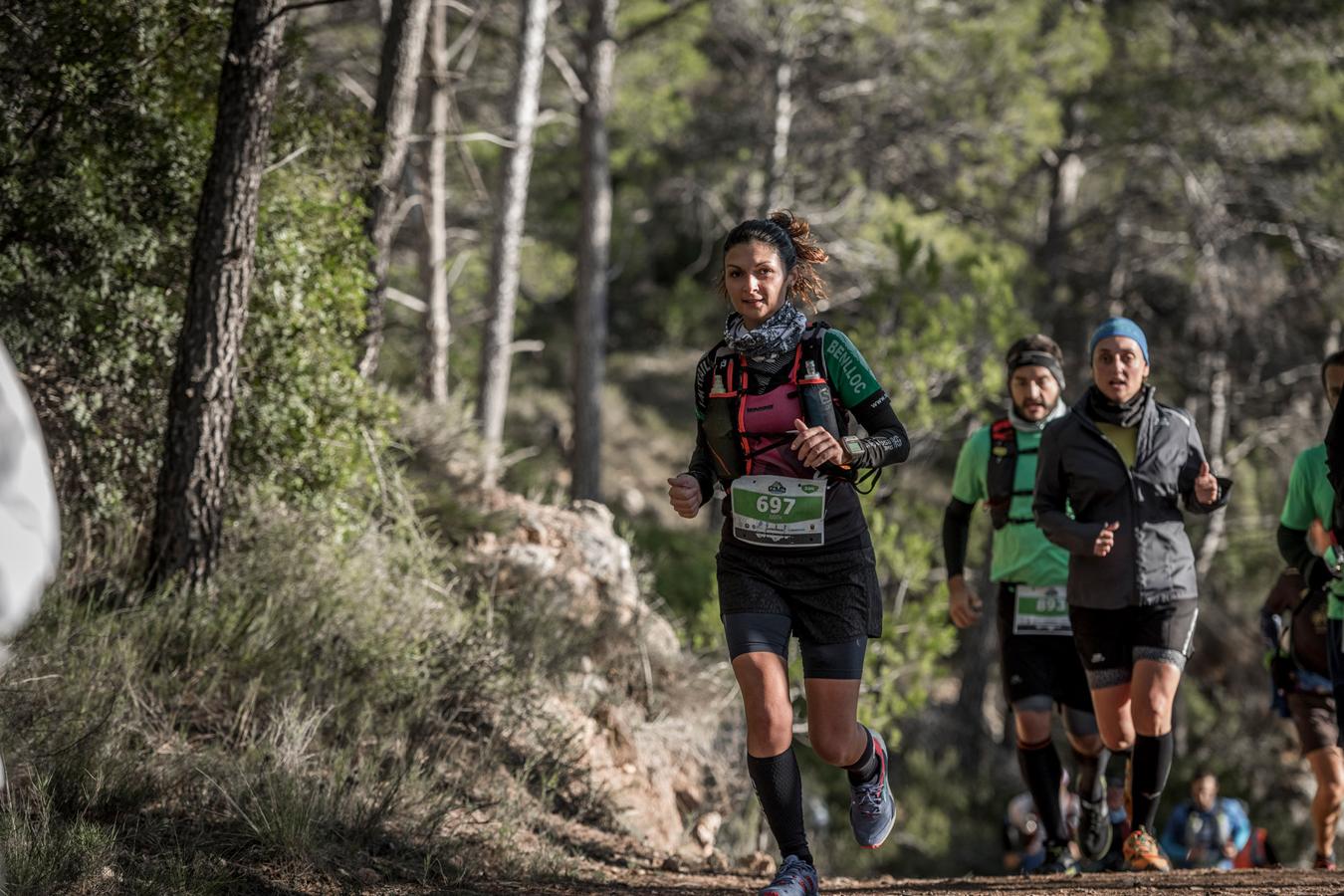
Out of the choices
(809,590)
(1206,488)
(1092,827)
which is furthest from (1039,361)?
(809,590)

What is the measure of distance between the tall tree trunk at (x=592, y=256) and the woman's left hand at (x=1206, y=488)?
32.1 feet

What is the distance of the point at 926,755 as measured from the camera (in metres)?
20.6

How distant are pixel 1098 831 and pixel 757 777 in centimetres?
301

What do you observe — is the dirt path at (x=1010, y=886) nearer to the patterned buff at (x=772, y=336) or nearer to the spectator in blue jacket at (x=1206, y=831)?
the patterned buff at (x=772, y=336)

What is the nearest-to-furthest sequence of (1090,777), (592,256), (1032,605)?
1. (1032,605)
2. (1090,777)
3. (592,256)

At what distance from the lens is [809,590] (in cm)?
444

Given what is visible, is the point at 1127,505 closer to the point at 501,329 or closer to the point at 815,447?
the point at 815,447

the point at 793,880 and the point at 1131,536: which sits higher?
the point at 1131,536

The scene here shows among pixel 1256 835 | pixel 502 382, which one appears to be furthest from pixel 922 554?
pixel 502 382

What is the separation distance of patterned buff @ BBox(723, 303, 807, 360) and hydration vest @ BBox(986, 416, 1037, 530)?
2352 mm

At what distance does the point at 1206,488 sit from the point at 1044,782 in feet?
5.88

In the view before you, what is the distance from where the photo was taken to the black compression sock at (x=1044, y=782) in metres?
6.48

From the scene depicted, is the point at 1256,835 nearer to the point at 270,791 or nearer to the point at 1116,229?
the point at 270,791

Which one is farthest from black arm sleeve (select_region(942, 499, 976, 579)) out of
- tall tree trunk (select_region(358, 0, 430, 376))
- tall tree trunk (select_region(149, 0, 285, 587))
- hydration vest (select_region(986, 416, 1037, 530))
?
tall tree trunk (select_region(358, 0, 430, 376))
